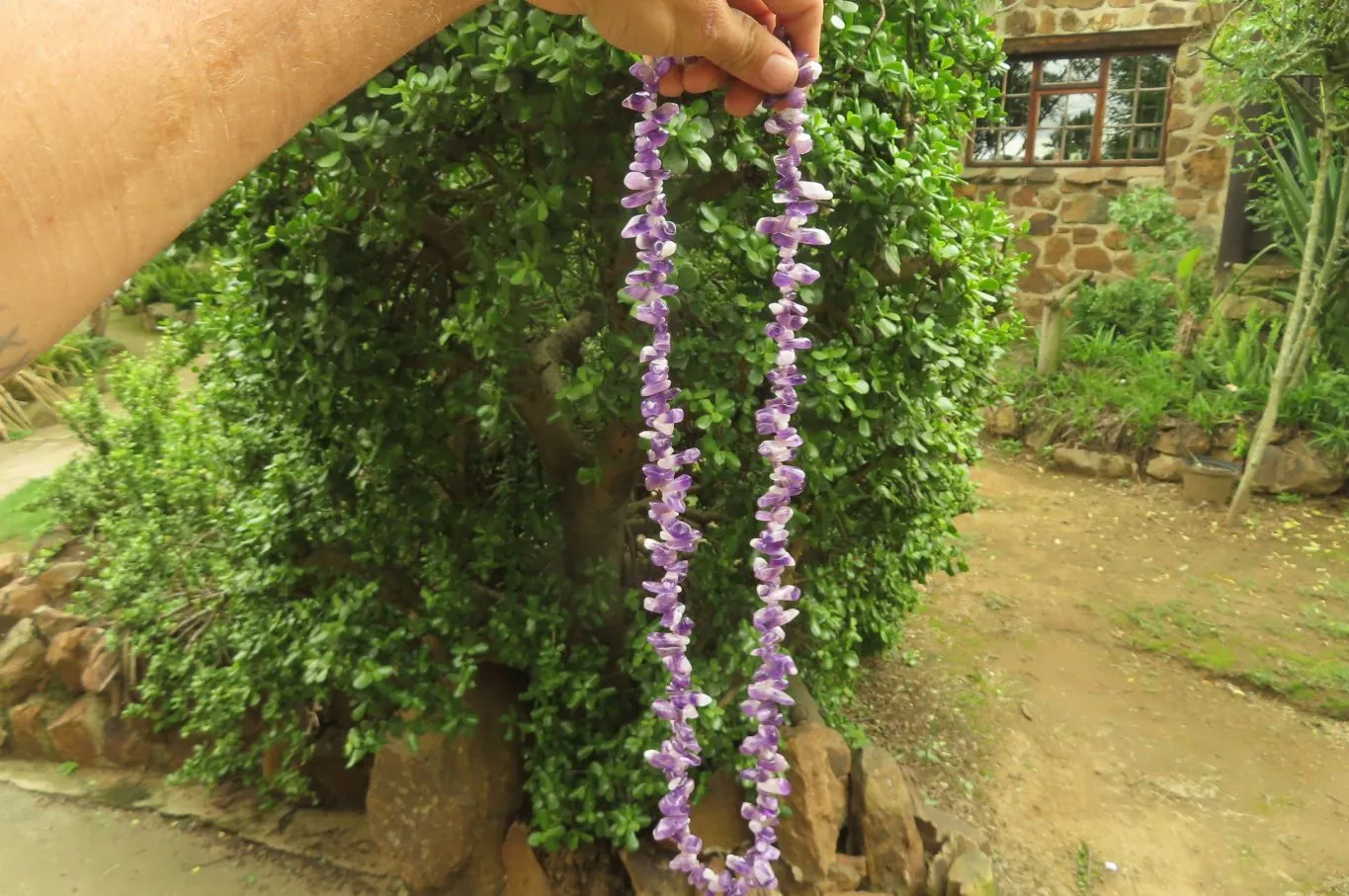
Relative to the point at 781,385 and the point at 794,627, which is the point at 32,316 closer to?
the point at 781,385

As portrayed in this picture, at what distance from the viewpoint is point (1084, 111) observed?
8.41m

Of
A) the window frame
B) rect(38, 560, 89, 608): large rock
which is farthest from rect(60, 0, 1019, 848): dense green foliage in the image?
the window frame

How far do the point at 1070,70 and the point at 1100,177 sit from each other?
3.47 ft

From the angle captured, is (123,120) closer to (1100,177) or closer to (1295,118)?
(1295,118)

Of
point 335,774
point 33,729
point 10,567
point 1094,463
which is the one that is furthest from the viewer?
point 1094,463

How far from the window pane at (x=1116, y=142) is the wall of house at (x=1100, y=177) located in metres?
0.14

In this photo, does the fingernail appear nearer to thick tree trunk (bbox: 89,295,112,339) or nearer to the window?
thick tree trunk (bbox: 89,295,112,339)

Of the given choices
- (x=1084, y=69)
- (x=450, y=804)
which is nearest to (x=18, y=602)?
(x=450, y=804)

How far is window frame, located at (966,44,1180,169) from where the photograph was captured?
26.3 feet

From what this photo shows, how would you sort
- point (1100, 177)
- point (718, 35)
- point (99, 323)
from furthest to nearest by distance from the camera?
point (1100, 177)
point (99, 323)
point (718, 35)

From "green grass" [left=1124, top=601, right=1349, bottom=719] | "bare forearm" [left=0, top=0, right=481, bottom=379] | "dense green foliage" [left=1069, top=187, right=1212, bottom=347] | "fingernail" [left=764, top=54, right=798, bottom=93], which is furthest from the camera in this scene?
"dense green foliage" [left=1069, top=187, right=1212, bottom=347]

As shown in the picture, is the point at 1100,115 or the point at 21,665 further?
the point at 1100,115

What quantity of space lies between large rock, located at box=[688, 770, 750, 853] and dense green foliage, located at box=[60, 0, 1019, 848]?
194mm

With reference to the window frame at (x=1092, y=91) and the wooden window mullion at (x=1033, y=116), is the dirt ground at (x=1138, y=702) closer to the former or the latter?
the window frame at (x=1092, y=91)
